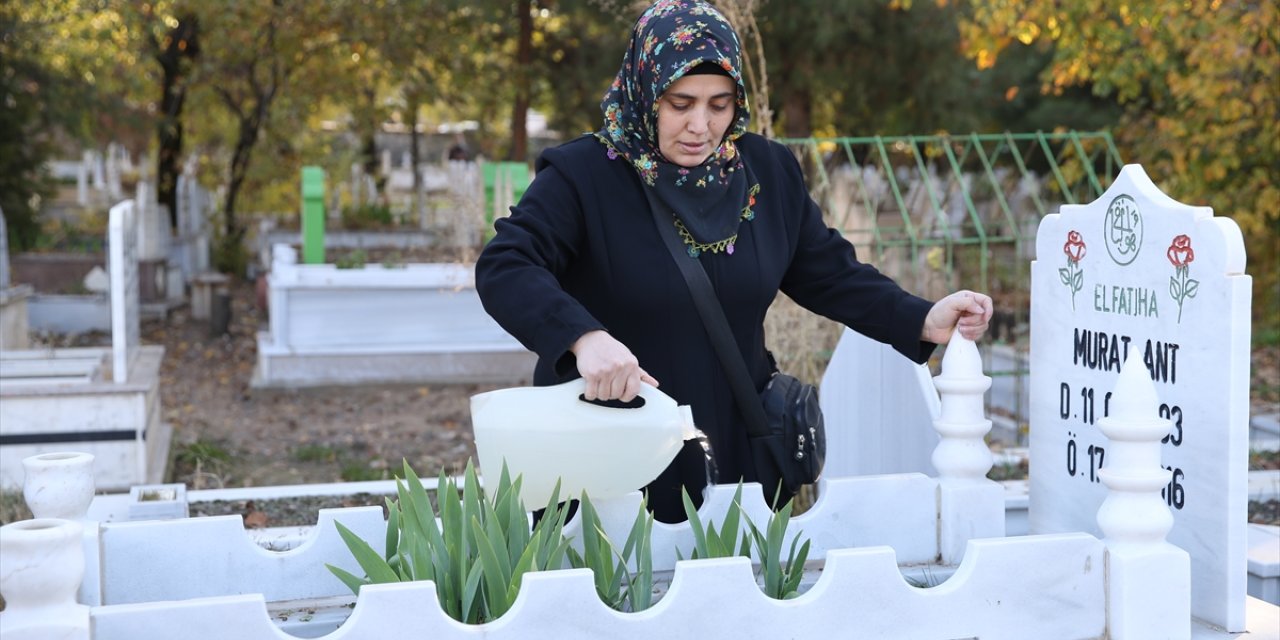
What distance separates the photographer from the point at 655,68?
247 centimetres

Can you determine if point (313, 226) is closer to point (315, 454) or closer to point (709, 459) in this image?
point (315, 454)

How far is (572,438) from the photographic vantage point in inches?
84.7

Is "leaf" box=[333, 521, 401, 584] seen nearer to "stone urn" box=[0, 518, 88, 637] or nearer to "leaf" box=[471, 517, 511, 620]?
"leaf" box=[471, 517, 511, 620]

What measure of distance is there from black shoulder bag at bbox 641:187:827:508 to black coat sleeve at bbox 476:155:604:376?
0.58ft

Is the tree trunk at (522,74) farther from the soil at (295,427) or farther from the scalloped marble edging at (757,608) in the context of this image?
the scalloped marble edging at (757,608)

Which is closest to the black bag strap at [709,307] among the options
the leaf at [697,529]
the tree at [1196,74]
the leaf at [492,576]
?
the leaf at [697,529]

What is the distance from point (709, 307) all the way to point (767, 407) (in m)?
0.27

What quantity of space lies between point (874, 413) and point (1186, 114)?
604 cm

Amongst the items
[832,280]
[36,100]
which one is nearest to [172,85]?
[36,100]

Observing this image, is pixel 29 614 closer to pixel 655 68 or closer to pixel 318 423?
pixel 655 68

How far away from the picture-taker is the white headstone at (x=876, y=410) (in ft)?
10.7

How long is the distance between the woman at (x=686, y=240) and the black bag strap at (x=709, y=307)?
1 cm

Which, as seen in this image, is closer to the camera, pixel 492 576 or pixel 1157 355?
pixel 492 576

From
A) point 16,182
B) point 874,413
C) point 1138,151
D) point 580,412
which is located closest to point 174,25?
point 16,182
